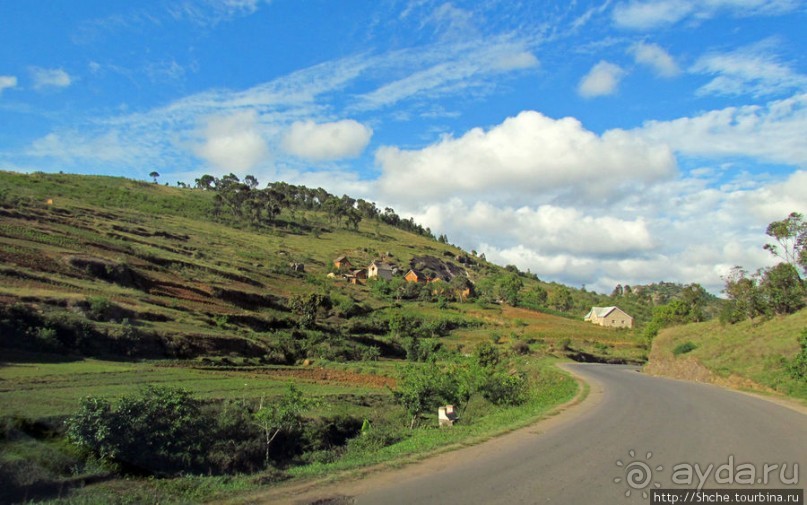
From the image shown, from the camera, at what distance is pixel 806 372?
67.1 ft

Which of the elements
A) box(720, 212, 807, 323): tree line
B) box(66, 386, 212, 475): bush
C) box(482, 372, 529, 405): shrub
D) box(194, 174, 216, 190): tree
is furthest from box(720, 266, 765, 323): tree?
box(194, 174, 216, 190): tree

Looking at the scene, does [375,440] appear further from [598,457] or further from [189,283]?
[189,283]

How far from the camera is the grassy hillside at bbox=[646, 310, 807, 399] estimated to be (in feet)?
75.5

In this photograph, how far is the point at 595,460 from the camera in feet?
30.6

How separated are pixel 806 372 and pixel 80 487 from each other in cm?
2429

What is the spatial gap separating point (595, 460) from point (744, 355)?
2390 cm

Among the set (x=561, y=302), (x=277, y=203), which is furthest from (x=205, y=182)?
(x=561, y=302)

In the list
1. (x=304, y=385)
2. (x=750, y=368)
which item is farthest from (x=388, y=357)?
(x=750, y=368)

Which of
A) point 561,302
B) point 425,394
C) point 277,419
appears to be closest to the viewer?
point 277,419

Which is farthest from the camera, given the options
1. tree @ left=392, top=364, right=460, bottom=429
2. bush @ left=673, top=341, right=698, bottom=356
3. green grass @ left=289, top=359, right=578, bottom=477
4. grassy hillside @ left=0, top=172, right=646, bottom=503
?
bush @ left=673, top=341, right=698, bottom=356

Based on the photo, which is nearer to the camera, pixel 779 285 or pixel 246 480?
pixel 246 480

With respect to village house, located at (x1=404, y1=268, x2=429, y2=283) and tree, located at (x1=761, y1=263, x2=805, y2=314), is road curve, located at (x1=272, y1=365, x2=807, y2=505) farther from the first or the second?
village house, located at (x1=404, y1=268, x2=429, y2=283)

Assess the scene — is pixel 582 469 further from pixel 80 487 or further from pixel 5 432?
pixel 5 432

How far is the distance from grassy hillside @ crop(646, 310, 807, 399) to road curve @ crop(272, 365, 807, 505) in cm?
937
